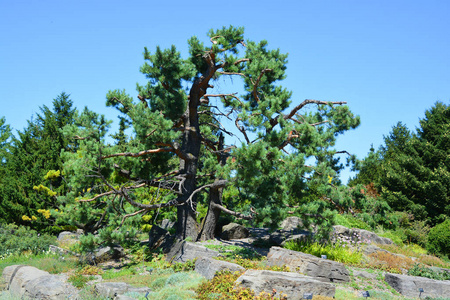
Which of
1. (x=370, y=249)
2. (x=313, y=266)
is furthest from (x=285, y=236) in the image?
(x=313, y=266)

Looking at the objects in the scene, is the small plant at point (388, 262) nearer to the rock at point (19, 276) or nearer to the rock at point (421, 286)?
the rock at point (421, 286)

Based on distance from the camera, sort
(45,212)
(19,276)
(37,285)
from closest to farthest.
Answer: (37,285) < (19,276) < (45,212)

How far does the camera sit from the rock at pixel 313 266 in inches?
369

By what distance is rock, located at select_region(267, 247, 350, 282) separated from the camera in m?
9.38

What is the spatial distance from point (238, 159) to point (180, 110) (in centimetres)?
299

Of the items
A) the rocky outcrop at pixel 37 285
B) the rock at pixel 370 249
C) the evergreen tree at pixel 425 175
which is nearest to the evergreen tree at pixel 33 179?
the rocky outcrop at pixel 37 285

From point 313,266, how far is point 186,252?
3716mm

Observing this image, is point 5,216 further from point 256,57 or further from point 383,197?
point 383,197

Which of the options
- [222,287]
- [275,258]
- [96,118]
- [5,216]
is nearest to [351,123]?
[275,258]

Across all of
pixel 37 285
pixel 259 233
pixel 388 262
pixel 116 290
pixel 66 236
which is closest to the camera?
pixel 116 290

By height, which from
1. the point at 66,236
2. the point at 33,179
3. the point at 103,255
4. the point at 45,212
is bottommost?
the point at 103,255

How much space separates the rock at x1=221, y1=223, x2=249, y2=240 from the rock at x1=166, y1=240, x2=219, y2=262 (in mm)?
2588

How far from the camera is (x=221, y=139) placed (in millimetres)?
14750

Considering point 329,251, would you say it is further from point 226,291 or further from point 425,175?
point 425,175
